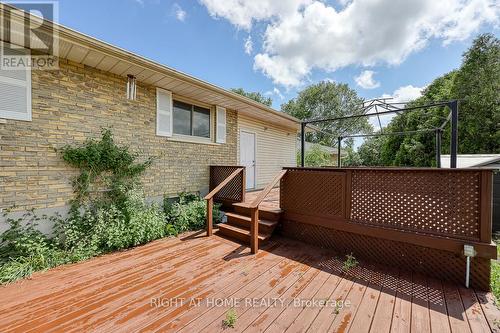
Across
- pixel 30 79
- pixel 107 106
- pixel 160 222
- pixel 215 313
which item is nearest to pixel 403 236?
pixel 215 313

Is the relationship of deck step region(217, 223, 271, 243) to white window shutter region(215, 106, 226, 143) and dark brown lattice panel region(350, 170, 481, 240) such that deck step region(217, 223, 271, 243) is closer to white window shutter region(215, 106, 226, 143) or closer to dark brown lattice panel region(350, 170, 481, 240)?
dark brown lattice panel region(350, 170, 481, 240)

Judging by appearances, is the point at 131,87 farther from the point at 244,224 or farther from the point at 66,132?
the point at 244,224

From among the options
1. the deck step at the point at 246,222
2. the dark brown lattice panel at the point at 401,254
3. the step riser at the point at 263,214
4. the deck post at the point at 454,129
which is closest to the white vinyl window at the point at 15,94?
the deck step at the point at 246,222

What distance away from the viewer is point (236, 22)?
9.83 m

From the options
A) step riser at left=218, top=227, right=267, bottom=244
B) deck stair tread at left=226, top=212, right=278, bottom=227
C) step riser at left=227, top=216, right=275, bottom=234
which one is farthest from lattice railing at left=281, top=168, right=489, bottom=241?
step riser at left=218, top=227, right=267, bottom=244

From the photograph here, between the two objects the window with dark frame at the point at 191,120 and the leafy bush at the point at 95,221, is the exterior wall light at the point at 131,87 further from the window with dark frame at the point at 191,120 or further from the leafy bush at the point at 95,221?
the window with dark frame at the point at 191,120

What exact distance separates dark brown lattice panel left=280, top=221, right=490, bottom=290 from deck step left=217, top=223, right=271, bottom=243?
0.78 metres

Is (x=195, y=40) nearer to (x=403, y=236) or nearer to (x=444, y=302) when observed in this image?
(x=403, y=236)

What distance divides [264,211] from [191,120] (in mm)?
3347

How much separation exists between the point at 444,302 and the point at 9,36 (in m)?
6.77

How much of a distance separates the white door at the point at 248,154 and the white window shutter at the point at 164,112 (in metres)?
2.82

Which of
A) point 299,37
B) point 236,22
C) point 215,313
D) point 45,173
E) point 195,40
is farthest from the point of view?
point 299,37

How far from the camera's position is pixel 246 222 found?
15.1ft

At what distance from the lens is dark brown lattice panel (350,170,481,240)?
2.82 meters
